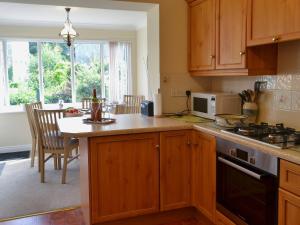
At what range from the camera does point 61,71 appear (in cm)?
578

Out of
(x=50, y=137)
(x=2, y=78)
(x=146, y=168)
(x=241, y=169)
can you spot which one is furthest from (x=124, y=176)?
(x=2, y=78)

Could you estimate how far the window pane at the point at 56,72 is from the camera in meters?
5.66

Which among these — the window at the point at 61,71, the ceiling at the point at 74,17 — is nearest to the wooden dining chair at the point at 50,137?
the ceiling at the point at 74,17

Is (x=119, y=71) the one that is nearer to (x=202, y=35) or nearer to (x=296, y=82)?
(x=202, y=35)

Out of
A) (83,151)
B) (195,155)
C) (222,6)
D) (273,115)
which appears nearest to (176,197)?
(195,155)

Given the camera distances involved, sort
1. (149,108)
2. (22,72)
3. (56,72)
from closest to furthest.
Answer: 1. (149,108)
2. (22,72)
3. (56,72)

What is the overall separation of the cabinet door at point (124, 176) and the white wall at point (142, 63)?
3317 mm

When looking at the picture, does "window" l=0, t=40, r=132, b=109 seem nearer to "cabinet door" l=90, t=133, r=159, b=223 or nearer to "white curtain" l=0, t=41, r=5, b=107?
"white curtain" l=0, t=41, r=5, b=107

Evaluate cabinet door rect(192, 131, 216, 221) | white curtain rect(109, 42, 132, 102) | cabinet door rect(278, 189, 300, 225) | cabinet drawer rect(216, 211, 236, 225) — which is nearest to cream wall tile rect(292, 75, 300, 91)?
cabinet door rect(192, 131, 216, 221)

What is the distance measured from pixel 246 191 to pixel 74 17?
4198 millimetres

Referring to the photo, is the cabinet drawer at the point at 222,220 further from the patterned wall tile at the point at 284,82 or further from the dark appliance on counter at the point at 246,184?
the patterned wall tile at the point at 284,82

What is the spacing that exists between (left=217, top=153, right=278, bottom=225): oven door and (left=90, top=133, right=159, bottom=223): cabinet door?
56cm

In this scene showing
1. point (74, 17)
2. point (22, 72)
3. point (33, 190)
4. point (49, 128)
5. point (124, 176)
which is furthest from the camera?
point (22, 72)

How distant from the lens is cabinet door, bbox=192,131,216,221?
93.4 inches
